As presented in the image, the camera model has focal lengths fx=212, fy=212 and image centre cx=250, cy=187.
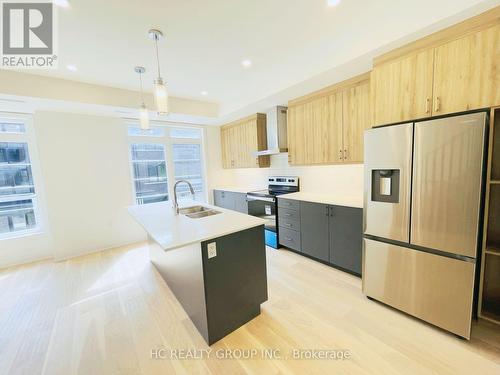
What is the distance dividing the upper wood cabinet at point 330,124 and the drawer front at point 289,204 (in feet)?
2.12

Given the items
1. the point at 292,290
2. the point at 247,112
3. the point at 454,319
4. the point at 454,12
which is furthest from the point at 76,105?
the point at 454,319

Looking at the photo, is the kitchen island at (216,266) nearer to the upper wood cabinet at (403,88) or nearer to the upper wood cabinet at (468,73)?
the upper wood cabinet at (403,88)

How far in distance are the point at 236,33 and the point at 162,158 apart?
10.5 feet

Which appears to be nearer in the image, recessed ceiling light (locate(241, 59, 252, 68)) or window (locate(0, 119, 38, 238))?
recessed ceiling light (locate(241, 59, 252, 68))

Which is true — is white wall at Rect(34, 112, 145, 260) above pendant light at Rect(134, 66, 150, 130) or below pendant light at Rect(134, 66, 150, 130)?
below

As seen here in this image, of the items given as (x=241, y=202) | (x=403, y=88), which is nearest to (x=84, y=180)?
(x=241, y=202)

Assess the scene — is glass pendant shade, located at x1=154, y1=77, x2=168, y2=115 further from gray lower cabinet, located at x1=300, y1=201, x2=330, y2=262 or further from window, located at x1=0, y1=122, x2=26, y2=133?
window, located at x1=0, y1=122, x2=26, y2=133

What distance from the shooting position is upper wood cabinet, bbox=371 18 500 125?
1.51 meters

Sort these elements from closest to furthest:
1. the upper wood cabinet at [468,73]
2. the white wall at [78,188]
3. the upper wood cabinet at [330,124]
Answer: the upper wood cabinet at [468,73] → the upper wood cabinet at [330,124] → the white wall at [78,188]

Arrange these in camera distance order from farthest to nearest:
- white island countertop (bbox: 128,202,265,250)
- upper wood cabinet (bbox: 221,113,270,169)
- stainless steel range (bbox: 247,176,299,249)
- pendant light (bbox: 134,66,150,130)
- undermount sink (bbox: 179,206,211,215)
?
upper wood cabinet (bbox: 221,113,270,169) < stainless steel range (bbox: 247,176,299,249) < undermount sink (bbox: 179,206,211,215) < pendant light (bbox: 134,66,150,130) < white island countertop (bbox: 128,202,265,250)

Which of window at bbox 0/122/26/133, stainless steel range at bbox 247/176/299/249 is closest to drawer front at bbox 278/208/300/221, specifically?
stainless steel range at bbox 247/176/299/249

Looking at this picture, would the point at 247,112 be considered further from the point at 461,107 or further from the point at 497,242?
the point at 497,242

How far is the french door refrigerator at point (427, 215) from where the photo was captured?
1.57m

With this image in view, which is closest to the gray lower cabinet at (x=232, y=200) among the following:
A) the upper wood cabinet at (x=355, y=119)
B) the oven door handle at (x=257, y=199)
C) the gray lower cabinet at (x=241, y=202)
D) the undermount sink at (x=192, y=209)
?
the gray lower cabinet at (x=241, y=202)
